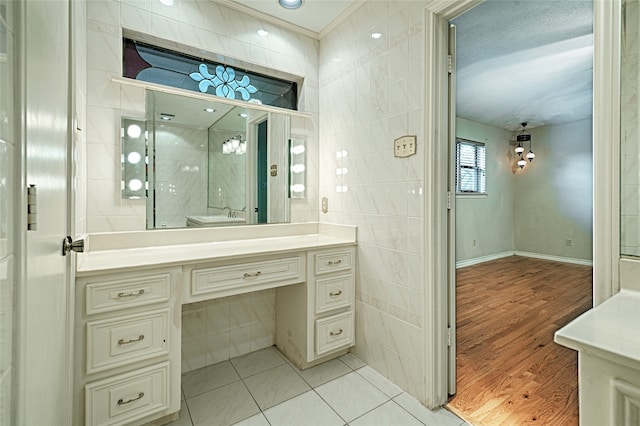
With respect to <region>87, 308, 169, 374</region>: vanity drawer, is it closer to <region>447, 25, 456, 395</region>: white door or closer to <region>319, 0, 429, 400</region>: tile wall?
<region>319, 0, 429, 400</region>: tile wall

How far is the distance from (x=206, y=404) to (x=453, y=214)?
175 cm

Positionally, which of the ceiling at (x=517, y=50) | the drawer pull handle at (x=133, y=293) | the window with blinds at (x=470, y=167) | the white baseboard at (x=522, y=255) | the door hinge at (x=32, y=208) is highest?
the ceiling at (x=517, y=50)

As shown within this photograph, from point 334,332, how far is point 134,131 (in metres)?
1.81

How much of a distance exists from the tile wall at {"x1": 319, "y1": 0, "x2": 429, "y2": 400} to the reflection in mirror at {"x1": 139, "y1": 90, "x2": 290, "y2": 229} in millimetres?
476

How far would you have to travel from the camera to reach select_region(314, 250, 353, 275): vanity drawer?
2.04m

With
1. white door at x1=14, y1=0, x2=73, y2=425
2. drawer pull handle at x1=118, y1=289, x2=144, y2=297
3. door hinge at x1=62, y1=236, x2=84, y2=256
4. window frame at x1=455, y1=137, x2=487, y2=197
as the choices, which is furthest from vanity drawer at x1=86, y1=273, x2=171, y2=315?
window frame at x1=455, y1=137, x2=487, y2=197

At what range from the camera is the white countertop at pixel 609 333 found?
66cm

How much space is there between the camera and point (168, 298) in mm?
1524

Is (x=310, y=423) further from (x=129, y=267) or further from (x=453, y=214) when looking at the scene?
(x=453, y=214)

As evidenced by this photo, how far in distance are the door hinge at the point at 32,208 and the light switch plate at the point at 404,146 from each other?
63.9 inches

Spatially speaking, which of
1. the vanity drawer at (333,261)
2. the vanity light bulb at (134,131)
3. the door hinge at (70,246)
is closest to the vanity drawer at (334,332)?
the vanity drawer at (333,261)

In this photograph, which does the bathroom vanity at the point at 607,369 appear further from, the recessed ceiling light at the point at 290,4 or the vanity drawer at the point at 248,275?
the recessed ceiling light at the point at 290,4

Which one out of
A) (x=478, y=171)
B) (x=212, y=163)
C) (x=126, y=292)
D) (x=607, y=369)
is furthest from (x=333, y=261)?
(x=478, y=171)

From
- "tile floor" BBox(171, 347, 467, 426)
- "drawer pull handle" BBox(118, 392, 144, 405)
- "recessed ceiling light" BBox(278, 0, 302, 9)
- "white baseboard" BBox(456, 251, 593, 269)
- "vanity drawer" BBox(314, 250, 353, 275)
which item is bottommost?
"tile floor" BBox(171, 347, 467, 426)
